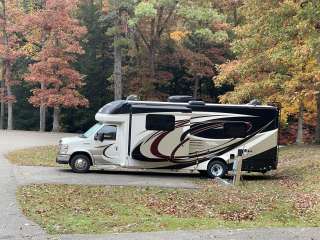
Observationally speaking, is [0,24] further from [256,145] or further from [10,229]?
[10,229]

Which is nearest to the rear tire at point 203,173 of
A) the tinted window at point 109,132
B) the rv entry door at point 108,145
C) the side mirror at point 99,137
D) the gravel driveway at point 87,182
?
the gravel driveway at point 87,182

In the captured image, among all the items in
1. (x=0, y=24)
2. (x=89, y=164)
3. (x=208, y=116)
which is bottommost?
(x=89, y=164)

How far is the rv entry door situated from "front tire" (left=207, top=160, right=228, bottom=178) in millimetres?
3445

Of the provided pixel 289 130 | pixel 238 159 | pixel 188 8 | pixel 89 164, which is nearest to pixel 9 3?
pixel 188 8

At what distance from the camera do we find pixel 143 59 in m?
47.8

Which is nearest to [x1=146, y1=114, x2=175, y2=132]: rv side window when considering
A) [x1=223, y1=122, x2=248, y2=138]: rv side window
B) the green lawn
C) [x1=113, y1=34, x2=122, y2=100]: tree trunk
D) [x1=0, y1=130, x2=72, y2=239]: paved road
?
[x1=223, y1=122, x2=248, y2=138]: rv side window

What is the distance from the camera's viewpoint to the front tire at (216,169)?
21.2 m

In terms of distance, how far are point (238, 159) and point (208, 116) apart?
2.98 meters

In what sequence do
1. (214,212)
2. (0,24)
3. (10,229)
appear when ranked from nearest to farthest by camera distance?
(10,229)
(214,212)
(0,24)

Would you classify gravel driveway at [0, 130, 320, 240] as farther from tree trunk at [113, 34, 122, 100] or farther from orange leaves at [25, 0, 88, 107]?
orange leaves at [25, 0, 88, 107]

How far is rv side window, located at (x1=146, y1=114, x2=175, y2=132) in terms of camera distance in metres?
20.6

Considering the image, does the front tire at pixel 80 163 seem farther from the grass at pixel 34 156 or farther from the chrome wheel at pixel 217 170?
the chrome wheel at pixel 217 170

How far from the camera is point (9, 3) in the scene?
50.6m

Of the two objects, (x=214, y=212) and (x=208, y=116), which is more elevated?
(x=208, y=116)
